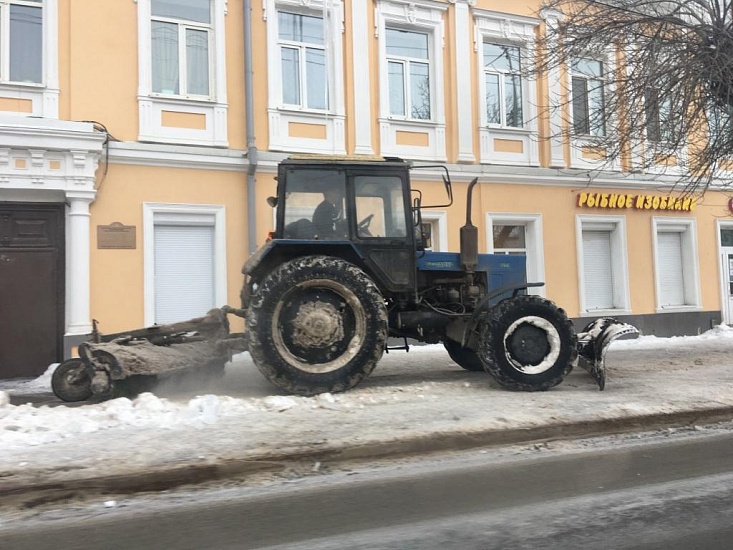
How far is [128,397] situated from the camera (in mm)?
6789

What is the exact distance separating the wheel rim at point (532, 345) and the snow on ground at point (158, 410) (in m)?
0.42

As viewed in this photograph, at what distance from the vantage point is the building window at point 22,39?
33.6 feet

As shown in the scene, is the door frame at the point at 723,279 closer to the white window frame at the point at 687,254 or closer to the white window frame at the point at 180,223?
the white window frame at the point at 687,254

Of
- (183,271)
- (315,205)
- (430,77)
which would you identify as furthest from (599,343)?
(430,77)

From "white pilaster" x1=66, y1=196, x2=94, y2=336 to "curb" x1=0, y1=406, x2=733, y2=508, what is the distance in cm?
620

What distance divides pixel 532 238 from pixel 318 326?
27.6 feet

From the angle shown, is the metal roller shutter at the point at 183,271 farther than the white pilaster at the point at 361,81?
No

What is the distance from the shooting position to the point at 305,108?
39.7 ft

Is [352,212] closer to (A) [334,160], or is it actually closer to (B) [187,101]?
(A) [334,160]

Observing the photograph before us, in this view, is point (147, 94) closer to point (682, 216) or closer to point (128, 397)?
point (128, 397)

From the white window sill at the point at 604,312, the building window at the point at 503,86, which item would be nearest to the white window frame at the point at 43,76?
the building window at the point at 503,86

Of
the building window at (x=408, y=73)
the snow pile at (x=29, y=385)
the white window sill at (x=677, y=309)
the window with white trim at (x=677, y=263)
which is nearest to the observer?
the snow pile at (x=29, y=385)

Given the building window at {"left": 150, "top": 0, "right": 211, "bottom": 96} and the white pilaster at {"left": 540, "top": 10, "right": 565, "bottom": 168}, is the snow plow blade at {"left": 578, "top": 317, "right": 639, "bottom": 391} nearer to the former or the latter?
the white pilaster at {"left": 540, "top": 10, "right": 565, "bottom": 168}

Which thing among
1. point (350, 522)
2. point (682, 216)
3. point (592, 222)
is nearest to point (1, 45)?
point (350, 522)
